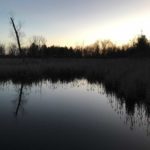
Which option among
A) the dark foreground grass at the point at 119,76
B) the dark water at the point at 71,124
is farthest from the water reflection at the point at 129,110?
the dark foreground grass at the point at 119,76

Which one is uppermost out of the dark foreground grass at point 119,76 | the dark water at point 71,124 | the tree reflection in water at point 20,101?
the dark foreground grass at point 119,76

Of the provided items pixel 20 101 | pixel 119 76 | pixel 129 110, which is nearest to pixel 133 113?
pixel 129 110

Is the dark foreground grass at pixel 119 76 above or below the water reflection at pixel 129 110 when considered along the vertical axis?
above

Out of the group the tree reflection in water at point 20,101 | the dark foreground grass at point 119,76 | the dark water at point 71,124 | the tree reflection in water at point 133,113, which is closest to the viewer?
the dark water at point 71,124

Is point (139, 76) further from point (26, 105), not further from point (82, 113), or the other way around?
point (26, 105)

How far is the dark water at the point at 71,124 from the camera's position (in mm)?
6055

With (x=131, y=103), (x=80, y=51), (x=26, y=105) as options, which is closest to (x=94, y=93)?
(x=131, y=103)

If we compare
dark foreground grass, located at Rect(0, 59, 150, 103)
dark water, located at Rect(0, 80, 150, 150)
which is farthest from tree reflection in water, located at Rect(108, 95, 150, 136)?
dark foreground grass, located at Rect(0, 59, 150, 103)

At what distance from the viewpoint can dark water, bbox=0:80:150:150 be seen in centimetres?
605

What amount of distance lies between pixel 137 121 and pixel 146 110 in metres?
1.31

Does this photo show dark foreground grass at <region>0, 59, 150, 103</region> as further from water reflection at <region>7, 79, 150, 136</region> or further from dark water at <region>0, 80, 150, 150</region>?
dark water at <region>0, 80, 150, 150</region>

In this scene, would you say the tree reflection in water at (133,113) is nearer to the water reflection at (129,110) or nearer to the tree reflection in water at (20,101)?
the water reflection at (129,110)

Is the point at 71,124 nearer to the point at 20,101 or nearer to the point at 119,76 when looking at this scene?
the point at 20,101

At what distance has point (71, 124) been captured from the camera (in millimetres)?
7707
